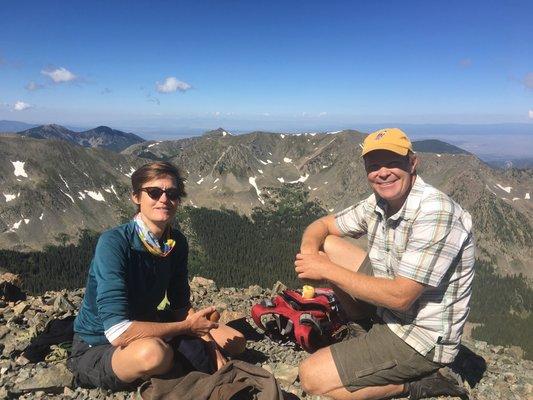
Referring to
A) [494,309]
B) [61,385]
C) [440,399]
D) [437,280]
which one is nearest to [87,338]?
[61,385]

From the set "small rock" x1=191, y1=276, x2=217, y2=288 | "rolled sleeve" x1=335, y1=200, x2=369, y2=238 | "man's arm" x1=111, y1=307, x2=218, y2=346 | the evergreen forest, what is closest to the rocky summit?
"man's arm" x1=111, y1=307, x2=218, y2=346

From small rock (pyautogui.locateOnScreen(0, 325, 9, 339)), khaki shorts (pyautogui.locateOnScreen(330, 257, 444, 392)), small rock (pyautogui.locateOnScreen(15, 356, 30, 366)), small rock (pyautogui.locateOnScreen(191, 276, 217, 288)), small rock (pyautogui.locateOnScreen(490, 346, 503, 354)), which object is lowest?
small rock (pyautogui.locateOnScreen(490, 346, 503, 354))

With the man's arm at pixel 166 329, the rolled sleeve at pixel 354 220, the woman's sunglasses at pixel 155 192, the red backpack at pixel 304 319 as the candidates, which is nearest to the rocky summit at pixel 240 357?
the red backpack at pixel 304 319

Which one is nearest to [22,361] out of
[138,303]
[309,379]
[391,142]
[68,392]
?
[68,392]

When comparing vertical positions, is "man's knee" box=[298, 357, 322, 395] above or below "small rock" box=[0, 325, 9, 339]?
above

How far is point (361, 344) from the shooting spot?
23.9 feet

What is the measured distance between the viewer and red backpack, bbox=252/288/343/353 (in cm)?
880

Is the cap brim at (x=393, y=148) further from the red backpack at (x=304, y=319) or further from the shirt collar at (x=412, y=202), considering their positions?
the red backpack at (x=304, y=319)

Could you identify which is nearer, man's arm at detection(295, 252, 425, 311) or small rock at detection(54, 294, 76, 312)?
man's arm at detection(295, 252, 425, 311)

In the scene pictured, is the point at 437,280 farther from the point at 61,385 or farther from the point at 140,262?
the point at 61,385

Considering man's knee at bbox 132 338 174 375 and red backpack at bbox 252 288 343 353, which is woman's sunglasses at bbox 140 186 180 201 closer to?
man's knee at bbox 132 338 174 375

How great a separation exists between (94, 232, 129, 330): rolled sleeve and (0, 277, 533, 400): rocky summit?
189 centimetres

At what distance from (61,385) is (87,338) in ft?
3.78

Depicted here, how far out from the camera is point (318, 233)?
8.84 meters
